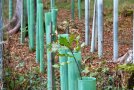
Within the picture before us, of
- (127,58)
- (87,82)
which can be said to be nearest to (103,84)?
(127,58)

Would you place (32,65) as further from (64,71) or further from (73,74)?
(73,74)

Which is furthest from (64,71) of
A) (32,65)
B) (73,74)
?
(32,65)

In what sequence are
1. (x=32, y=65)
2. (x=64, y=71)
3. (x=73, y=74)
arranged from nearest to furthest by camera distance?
(x=73, y=74) < (x=64, y=71) < (x=32, y=65)

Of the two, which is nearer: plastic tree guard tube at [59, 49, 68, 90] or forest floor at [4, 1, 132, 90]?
plastic tree guard tube at [59, 49, 68, 90]

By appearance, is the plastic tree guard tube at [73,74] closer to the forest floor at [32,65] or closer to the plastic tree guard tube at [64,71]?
the plastic tree guard tube at [64,71]

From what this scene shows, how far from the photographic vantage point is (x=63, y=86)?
338cm

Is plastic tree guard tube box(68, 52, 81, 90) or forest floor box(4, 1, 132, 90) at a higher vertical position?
plastic tree guard tube box(68, 52, 81, 90)

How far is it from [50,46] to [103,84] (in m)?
1.57

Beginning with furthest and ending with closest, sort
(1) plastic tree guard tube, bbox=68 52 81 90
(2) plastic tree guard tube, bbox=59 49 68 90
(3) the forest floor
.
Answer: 1. (3) the forest floor
2. (2) plastic tree guard tube, bbox=59 49 68 90
3. (1) plastic tree guard tube, bbox=68 52 81 90

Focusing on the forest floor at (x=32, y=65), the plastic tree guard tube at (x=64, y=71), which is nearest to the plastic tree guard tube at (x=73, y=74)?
the plastic tree guard tube at (x=64, y=71)

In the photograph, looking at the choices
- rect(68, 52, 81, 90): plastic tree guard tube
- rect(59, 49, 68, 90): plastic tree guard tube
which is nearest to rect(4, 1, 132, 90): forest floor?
rect(59, 49, 68, 90): plastic tree guard tube

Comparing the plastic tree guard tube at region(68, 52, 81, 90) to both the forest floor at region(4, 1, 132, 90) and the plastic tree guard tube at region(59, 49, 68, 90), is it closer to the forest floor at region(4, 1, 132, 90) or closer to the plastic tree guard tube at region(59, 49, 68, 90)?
the plastic tree guard tube at region(59, 49, 68, 90)

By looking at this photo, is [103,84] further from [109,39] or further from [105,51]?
[109,39]

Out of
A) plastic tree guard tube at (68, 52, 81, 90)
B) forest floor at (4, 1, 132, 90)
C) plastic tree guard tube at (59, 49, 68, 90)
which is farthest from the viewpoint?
forest floor at (4, 1, 132, 90)
